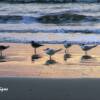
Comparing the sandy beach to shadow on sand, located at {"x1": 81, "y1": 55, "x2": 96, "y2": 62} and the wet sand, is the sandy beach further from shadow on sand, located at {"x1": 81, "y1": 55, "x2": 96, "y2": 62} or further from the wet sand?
the wet sand

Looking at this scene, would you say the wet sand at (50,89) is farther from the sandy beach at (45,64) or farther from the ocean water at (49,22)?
the ocean water at (49,22)

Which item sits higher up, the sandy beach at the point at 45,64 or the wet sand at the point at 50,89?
the wet sand at the point at 50,89

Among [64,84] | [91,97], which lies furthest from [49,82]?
[91,97]

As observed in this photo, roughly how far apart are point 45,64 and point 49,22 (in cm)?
42

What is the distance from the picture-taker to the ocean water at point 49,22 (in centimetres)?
223

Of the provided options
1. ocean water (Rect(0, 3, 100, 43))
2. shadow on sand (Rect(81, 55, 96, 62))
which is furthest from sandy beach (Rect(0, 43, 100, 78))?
→ ocean water (Rect(0, 3, 100, 43))

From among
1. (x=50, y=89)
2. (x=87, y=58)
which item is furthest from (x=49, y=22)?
(x=50, y=89)

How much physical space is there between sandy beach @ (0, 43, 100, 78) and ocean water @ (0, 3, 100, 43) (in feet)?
0.36

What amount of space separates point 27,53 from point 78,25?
445 mm

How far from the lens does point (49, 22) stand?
2256 mm

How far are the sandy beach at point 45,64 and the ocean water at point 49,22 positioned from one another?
0.36 ft

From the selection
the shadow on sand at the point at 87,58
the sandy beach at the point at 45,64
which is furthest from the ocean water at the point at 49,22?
the shadow on sand at the point at 87,58

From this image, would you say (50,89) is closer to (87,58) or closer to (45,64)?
(45,64)

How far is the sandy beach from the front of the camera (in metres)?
1.69
